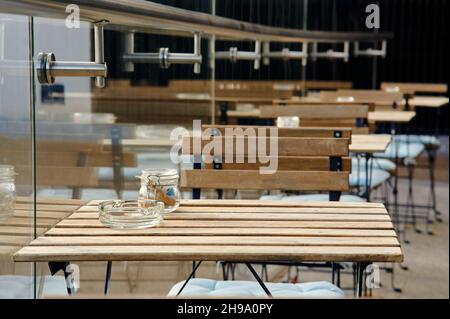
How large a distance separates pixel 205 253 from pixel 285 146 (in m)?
1.24

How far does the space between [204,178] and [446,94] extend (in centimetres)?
888

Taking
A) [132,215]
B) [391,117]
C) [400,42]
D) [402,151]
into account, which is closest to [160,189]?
[132,215]

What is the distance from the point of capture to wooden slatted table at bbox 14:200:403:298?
1.54 metres

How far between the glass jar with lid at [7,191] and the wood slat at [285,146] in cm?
94

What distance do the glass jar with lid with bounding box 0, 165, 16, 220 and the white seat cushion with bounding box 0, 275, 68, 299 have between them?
0.15 metres

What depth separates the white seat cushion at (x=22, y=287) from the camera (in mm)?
1695

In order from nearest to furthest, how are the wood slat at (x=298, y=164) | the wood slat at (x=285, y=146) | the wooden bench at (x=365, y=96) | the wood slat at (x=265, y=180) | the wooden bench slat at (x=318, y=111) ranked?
1. the wood slat at (x=265, y=180)
2. the wood slat at (x=285, y=146)
3. the wood slat at (x=298, y=164)
4. the wooden bench slat at (x=318, y=111)
5. the wooden bench at (x=365, y=96)

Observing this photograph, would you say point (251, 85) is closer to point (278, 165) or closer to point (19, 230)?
point (278, 165)

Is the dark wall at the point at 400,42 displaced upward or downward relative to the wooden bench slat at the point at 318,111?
upward

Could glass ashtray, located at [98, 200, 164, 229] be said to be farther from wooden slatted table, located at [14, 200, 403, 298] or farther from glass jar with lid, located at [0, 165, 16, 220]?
glass jar with lid, located at [0, 165, 16, 220]

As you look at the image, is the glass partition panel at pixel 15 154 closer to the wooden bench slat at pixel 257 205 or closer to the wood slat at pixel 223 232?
the wood slat at pixel 223 232

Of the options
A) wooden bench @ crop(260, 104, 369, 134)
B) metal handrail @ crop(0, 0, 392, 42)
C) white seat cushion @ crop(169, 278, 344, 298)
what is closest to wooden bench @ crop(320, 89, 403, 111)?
wooden bench @ crop(260, 104, 369, 134)

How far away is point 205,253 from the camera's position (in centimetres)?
154

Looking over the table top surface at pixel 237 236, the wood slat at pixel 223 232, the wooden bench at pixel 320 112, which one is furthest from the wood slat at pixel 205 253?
the wooden bench at pixel 320 112
